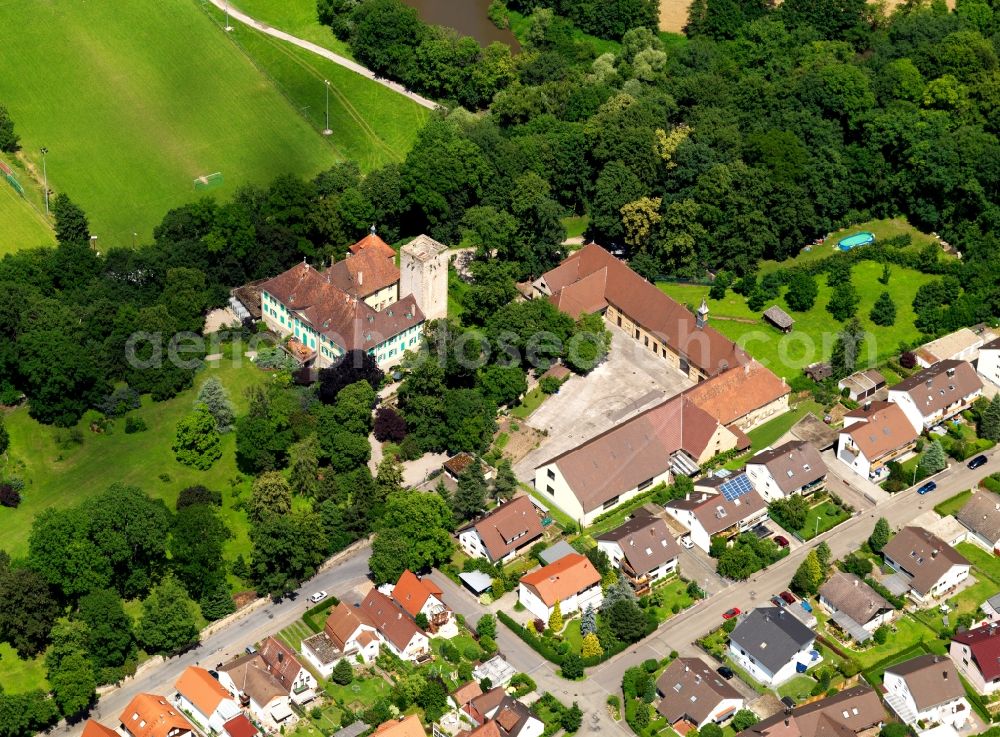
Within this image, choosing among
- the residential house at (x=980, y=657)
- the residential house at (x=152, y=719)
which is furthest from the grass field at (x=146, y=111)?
the residential house at (x=980, y=657)

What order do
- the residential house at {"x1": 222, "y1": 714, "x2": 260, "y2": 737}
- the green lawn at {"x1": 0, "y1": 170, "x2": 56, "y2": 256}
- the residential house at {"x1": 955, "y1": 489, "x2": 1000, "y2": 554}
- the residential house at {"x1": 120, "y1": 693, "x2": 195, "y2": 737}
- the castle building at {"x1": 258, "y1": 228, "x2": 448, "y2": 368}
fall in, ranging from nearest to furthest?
the residential house at {"x1": 120, "y1": 693, "x2": 195, "y2": 737} < the residential house at {"x1": 222, "y1": 714, "x2": 260, "y2": 737} < the residential house at {"x1": 955, "y1": 489, "x2": 1000, "y2": 554} < the castle building at {"x1": 258, "y1": 228, "x2": 448, "y2": 368} < the green lawn at {"x1": 0, "y1": 170, "x2": 56, "y2": 256}

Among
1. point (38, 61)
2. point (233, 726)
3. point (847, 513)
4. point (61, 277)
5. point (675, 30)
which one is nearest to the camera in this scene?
point (233, 726)

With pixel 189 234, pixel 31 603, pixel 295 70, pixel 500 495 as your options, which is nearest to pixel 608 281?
pixel 500 495

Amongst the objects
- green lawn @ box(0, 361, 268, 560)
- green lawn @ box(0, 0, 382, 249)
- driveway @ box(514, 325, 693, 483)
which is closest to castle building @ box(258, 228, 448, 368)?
green lawn @ box(0, 361, 268, 560)

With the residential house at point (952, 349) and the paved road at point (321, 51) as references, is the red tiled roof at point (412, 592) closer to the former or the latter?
the residential house at point (952, 349)

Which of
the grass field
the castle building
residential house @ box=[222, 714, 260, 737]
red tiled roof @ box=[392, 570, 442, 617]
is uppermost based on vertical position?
the grass field

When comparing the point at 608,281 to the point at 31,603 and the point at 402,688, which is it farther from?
the point at 31,603

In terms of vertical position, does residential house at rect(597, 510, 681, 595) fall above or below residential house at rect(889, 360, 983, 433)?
below

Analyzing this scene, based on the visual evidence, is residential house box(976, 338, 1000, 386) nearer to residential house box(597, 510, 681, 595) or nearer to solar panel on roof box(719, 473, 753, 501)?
solar panel on roof box(719, 473, 753, 501)
